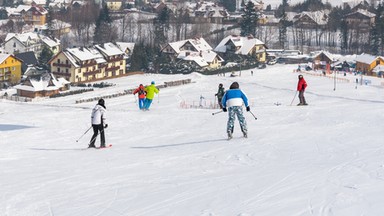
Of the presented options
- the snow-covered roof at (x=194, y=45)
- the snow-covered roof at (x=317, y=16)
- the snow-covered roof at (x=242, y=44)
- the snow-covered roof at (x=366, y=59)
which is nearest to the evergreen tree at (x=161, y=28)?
the snow-covered roof at (x=194, y=45)

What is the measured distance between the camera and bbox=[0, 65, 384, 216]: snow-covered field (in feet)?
17.1

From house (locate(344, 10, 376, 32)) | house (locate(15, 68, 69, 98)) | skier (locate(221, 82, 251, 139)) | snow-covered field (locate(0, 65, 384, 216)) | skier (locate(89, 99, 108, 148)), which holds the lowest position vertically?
house (locate(15, 68, 69, 98))

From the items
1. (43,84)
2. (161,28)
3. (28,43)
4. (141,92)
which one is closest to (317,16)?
(161,28)

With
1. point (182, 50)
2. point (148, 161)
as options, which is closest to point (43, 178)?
point (148, 161)

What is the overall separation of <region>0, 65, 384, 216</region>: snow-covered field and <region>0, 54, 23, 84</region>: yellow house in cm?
3698

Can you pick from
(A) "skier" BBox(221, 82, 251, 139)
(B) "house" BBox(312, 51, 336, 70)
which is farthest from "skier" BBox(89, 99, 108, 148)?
(B) "house" BBox(312, 51, 336, 70)

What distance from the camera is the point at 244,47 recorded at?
57500 mm

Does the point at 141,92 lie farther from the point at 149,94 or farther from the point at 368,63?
the point at 368,63

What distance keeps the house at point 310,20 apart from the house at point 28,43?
3048 cm

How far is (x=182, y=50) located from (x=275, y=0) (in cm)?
6172

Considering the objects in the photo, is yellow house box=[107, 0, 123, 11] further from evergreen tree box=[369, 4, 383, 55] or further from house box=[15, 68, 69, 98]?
house box=[15, 68, 69, 98]

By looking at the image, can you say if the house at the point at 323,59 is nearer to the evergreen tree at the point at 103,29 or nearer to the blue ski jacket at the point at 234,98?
the evergreen tree at the point at 103,29

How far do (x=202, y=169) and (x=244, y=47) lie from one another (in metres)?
51.3

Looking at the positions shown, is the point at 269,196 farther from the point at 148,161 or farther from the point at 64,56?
the point at 64,56
